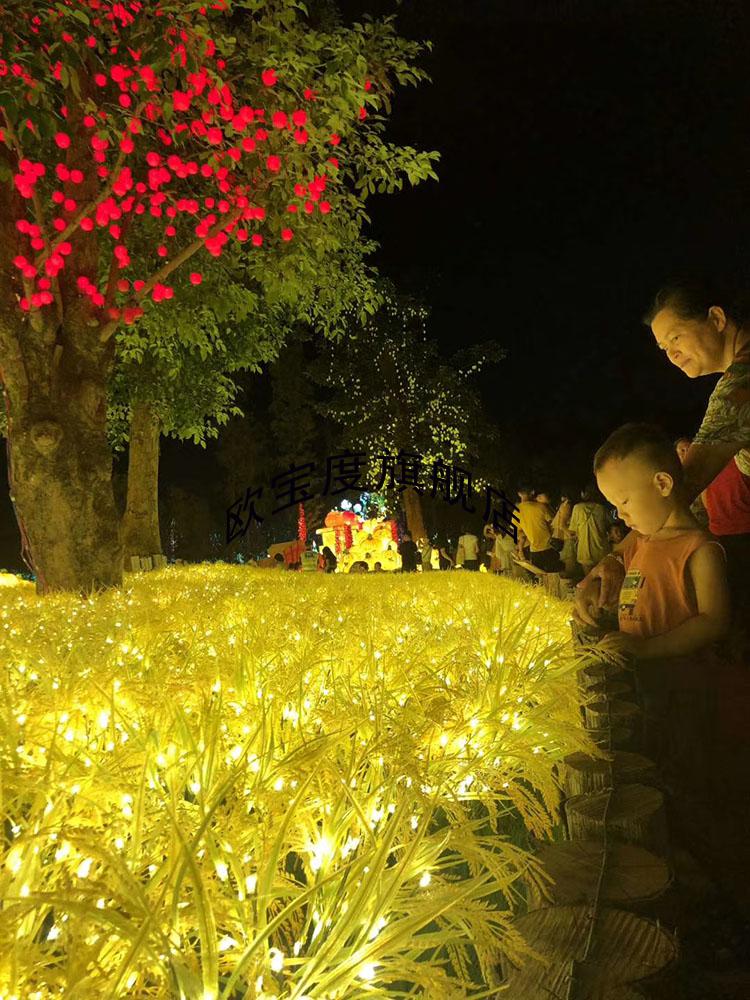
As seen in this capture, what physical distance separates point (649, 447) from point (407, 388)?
2345 cm

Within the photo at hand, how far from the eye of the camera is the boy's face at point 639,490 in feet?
5.45

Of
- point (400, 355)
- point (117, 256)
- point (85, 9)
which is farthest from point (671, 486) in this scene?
point (400, 355)

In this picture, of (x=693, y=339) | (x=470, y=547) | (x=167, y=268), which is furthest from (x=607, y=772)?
(x=470, y=547)

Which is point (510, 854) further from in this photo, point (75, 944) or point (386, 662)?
point (386, 662)

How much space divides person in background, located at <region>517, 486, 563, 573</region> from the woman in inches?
274

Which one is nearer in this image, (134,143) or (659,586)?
(659,586)

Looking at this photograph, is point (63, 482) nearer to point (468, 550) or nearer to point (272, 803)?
point (272, 803)

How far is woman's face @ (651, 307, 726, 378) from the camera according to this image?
175 centimetres

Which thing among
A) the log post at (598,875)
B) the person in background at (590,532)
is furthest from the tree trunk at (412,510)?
the log post at (598,875)

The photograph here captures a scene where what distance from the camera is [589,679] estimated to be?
2375 millimetres

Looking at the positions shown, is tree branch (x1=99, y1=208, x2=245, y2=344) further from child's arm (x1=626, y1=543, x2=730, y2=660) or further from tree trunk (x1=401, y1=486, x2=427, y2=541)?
tree trunk (x1=401, y1=486, x2=427, y2=541)

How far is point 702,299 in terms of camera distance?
174cm

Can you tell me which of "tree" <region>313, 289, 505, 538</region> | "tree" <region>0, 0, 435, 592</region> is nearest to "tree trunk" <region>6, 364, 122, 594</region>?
"tree" <region>0, 0, 435, 592</region>

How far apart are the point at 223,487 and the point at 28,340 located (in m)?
35.5
